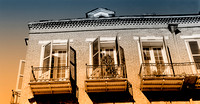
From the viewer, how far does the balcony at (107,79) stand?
959cm

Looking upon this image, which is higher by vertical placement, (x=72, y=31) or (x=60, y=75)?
(x=72, y=31)

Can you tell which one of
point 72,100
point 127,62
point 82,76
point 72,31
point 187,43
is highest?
point 72,31

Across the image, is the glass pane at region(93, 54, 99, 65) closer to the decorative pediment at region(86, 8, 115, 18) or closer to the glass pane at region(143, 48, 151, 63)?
the glass pane at region(143, 48, 151, 63)

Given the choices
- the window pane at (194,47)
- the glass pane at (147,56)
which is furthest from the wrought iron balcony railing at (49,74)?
the window pane at (194,47)

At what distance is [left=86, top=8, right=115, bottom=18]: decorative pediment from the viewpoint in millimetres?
13695

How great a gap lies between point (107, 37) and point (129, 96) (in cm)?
387

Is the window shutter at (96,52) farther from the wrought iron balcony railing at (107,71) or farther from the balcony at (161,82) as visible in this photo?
the balcony at (161,82)

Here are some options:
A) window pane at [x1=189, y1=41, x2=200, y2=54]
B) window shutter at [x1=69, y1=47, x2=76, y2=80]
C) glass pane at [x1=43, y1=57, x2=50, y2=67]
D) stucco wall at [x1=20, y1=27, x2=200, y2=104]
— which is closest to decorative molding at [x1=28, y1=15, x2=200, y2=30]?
stucco wall at [x1=20, y1=27, x2=200, y2=104]

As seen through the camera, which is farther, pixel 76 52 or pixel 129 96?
pixel 76 52

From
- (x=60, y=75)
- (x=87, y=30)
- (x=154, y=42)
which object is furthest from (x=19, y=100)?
(x=154, y=42)

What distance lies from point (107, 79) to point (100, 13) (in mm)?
5682

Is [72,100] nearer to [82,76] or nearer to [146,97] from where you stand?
[82,76]

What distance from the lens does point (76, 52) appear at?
38.5ft

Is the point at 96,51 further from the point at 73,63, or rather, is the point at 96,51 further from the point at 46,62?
the point at 46,62
